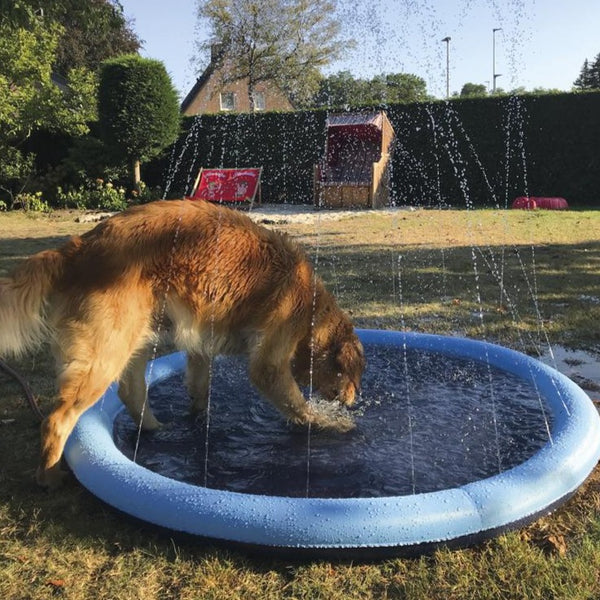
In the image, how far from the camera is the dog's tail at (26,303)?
10.4 feet

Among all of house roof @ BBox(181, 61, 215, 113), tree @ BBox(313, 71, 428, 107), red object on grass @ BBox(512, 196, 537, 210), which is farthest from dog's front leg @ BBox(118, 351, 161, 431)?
house roof @ BBox(181, 61, 215, 113)

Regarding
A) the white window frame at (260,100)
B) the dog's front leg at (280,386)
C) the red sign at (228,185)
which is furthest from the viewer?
the white window frame at (260,100)

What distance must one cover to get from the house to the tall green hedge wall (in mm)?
19150

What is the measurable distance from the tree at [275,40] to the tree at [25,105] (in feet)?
66.6

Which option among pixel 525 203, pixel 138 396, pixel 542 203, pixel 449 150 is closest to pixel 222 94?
pixel 449 150

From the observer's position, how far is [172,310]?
3.43 metres

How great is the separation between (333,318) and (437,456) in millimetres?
1154

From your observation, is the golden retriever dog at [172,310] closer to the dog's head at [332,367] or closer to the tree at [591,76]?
the dog's head at [332,367]

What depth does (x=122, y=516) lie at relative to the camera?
293cm

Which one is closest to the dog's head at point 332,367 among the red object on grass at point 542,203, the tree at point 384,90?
the red object on grass at point 542,203

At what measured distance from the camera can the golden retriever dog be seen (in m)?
3.16

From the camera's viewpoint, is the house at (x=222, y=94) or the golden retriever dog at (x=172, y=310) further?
the house at (x=222, y=94)

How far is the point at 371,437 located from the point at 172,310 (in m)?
1.63

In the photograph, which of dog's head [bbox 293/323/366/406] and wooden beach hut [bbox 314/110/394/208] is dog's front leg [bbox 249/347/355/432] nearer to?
dog's head [bbox 293/323/366/406]
